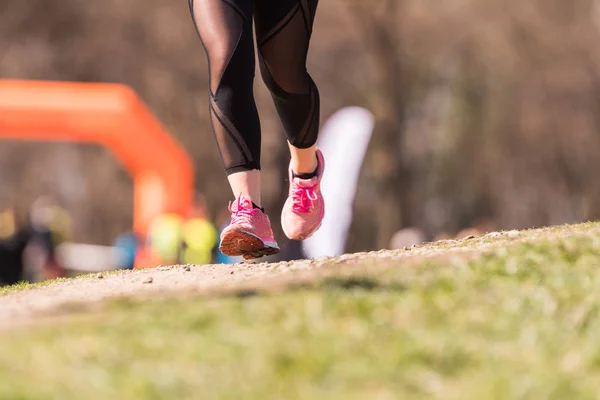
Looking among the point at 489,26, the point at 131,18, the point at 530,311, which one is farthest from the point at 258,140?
the point at 131,18

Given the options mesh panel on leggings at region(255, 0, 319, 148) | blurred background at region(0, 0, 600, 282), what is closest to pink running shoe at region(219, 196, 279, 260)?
mesh panel on leggings at region(255, 0, 319, 148)

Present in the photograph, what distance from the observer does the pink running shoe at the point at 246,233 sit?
4.38 meters

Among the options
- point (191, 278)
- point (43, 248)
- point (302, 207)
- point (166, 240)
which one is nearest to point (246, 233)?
point (191, 278)

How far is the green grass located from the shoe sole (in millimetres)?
1044

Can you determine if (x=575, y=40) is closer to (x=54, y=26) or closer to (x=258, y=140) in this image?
(x=54, y=26)

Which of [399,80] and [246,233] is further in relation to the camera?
[399,80]

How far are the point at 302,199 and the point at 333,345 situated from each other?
2418 millimetres

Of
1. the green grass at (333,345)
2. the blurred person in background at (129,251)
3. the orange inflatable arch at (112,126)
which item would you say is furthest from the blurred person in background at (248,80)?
the orange inflatable arch at (112,126)

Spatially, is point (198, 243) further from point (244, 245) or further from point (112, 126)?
point (244, 245)

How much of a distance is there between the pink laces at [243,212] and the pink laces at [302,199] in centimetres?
48

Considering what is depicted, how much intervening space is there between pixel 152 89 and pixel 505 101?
828cm

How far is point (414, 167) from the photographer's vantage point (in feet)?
92.6

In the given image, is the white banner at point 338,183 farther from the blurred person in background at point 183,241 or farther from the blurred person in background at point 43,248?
the blurred person in background at point 43,248

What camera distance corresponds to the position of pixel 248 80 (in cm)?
434
